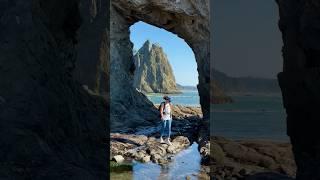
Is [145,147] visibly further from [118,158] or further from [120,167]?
[120,167]

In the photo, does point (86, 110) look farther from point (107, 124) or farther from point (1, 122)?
point (1, 122)

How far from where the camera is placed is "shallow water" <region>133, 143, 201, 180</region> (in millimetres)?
10133

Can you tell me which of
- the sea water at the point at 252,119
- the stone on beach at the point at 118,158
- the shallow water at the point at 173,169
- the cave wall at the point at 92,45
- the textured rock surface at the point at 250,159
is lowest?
the shallow water at the point at 173,169

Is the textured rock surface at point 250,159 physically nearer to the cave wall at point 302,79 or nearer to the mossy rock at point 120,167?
the cave wall at point 302,79

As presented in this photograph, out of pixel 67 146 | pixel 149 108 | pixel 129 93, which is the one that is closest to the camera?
pixel 67 146

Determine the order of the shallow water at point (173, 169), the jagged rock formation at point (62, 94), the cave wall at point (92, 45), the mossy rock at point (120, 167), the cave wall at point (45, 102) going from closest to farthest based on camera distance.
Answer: the jagged rock formation at point (62, 94)
the cave wall at point (45, 102)
the cave wall at point (92, 45)
the shallow water at point (173, 169)
the mossy rock at point (120, 167)

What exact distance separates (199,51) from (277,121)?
12.3 m

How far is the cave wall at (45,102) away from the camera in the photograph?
6809 mm

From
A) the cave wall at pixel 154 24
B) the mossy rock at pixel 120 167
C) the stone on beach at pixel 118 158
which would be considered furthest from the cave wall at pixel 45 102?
the cave wall at pixel 154 24

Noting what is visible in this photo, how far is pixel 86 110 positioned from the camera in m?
7.46

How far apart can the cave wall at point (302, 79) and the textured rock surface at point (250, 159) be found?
0.39m

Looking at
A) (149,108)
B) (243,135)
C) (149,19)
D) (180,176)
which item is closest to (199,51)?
(149,19)

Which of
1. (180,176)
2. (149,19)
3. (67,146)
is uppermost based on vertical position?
(149,19)

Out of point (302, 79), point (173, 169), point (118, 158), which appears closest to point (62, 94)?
point (302, 79)
